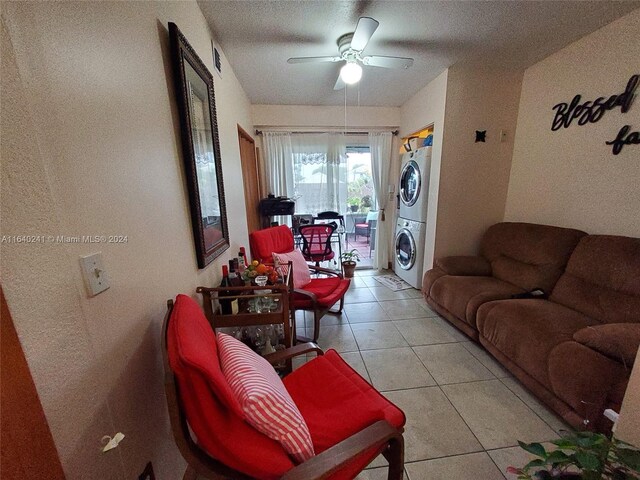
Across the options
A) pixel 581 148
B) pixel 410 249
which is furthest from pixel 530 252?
pixel 410 249

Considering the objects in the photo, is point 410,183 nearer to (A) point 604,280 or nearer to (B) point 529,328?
(A) point 604,280

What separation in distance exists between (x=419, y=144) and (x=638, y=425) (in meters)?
3.30

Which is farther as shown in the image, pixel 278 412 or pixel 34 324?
pixel 278 412

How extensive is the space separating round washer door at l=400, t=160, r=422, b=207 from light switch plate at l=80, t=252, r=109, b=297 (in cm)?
304

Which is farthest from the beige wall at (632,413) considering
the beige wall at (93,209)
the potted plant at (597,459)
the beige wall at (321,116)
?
the beige wall at (321,116)

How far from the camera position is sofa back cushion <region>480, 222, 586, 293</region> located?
198 cm

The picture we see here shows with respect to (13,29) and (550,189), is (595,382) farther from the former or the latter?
(13,29)

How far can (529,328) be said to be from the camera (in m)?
1.53

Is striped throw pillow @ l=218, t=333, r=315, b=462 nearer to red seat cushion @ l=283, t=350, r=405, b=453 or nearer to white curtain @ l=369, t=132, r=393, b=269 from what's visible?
red seat cushion @ l=283, t=350, r=405, b=453

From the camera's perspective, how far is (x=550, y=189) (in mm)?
2285

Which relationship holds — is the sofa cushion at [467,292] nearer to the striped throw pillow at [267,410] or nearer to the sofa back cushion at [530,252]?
the sofa back cushion at [530,252]

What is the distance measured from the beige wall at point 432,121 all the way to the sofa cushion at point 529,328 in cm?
114

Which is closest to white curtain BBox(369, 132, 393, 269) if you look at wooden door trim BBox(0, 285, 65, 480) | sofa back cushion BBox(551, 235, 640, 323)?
sofa back cushion BBox(551, 235, 640, 323)

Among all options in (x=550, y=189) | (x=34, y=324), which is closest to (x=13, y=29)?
(x=34, y=324)
